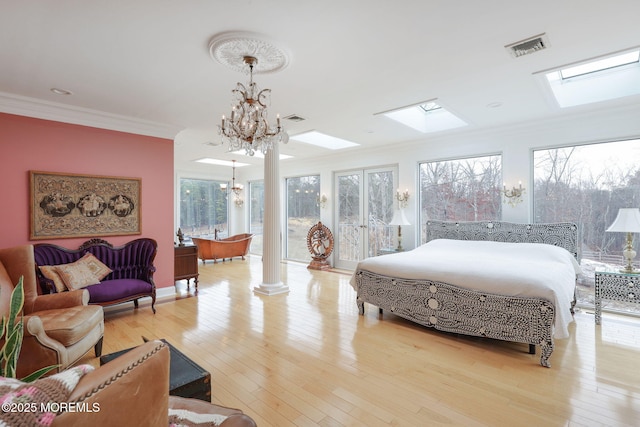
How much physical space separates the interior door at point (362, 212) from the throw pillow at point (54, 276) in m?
5.15

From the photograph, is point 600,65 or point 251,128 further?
point 600,65

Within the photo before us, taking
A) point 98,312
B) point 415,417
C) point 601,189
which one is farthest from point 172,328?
point 601,189

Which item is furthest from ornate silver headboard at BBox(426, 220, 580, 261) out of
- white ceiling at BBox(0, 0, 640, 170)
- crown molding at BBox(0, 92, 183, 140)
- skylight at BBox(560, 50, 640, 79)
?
crown molding at BBox(0, 92, 183, 140)

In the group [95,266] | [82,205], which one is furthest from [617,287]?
[82,205]

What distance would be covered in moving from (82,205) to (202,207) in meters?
5.14

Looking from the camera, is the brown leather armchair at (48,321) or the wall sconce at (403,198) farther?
the wall sconce at (403,198)

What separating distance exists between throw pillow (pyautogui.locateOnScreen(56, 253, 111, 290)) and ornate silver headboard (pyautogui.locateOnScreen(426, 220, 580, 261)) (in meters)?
5.00

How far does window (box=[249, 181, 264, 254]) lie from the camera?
980 centimetres

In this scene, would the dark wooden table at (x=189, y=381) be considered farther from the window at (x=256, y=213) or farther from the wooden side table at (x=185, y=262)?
the window at (x=256, y=213)

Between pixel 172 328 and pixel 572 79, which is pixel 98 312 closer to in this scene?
pixel 172 328

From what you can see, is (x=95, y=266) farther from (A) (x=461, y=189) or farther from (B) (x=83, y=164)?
(A) (x=461, y=189)

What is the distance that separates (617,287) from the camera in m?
3.70

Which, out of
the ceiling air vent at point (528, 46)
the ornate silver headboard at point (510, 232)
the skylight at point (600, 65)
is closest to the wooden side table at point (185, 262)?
the ornate silver headboard at point (510, 232)

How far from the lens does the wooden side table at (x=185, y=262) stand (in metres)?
5.32
